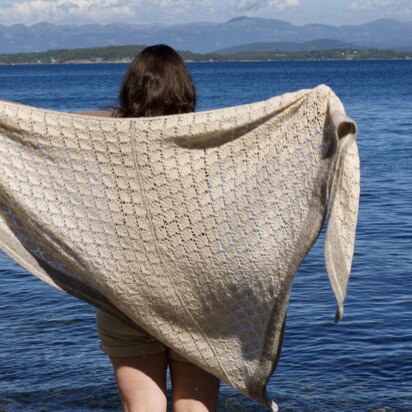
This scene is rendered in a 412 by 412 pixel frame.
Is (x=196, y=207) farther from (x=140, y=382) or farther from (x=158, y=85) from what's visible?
(x=140, y=382)

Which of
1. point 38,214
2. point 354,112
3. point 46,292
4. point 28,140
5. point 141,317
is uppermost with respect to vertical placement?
point 28,140

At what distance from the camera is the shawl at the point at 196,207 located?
2922 mm

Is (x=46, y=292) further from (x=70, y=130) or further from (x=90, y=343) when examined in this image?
(x=70, y=130)

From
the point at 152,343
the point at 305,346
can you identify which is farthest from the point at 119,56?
the point at 152,343

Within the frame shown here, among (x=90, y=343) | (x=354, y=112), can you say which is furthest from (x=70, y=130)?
(x=354, y=112)

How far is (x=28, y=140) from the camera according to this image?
10.2 ft

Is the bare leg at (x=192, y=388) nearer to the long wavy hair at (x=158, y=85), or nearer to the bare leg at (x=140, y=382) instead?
the bare leg at (x=140, y=382)

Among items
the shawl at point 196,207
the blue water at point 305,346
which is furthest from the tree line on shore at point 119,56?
the shawl at point 196,207

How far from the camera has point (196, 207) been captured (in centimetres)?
299

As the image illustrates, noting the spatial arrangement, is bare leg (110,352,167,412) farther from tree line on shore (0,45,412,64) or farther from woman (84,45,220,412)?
tree line on shore (0,45,412,64)

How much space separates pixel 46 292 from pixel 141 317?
623cm

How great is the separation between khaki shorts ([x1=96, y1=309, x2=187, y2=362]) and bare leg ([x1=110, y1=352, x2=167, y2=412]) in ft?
0.07

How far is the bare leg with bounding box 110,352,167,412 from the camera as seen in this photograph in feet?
10.3

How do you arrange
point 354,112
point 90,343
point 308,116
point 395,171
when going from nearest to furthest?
point 308,116, point 90,343, point 395,171, point 354,112
